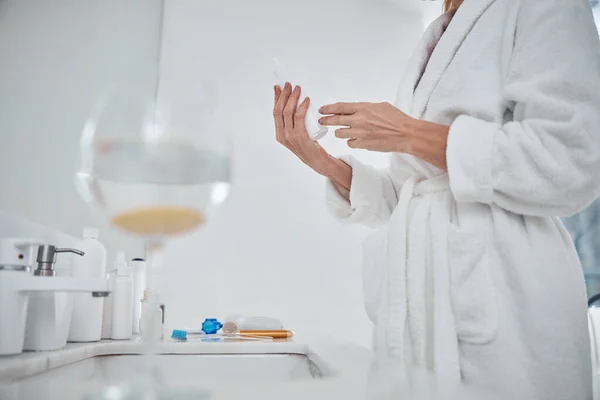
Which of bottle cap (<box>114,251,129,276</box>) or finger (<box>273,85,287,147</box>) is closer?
finger (<box>273,85,287,147</box>)

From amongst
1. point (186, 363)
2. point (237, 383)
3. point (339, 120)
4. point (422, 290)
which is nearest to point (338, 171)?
point (339, 120)

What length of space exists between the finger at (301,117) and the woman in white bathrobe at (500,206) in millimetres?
78

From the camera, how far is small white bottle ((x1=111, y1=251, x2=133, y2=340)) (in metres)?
1.01

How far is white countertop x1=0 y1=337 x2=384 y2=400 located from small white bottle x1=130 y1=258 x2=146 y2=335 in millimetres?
188

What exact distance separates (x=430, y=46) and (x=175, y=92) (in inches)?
29.0

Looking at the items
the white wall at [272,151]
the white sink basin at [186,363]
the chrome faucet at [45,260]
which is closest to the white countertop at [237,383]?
the white sink basin at [186,363]

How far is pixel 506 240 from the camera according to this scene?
69 centimetres

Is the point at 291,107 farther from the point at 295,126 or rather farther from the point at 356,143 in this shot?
the point at 356,143

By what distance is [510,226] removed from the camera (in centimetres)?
70

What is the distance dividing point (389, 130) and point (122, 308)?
69 cm

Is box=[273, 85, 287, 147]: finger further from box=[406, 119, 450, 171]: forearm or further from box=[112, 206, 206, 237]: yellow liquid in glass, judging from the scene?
box=[112, 206, 206, 237]: yellow liquid in glass

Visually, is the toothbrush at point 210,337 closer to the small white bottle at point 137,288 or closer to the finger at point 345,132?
the small white bottle at point 137,288

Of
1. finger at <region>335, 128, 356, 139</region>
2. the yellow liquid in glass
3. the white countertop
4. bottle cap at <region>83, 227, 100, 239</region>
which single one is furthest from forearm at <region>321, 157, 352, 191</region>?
the yellow liquid in glass

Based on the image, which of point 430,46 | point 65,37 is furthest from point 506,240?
point 65,37
